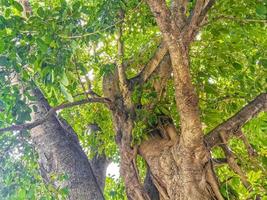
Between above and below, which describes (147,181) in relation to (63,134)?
below

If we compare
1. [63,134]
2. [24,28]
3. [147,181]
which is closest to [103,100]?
[63,134]

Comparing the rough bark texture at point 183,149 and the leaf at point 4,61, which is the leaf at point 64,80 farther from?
the rough bark texture at point 183,149

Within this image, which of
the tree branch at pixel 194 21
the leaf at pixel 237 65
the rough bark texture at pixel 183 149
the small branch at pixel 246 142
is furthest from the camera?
the leaf at pixel 237 65

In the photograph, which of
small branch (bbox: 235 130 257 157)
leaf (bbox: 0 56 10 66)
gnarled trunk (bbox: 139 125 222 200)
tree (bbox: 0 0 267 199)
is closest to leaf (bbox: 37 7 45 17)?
tree (bbox: 0 0 267 199)

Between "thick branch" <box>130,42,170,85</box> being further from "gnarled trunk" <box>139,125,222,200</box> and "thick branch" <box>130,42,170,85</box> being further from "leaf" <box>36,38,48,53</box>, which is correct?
"leaf" <box>36,38,48,53</box>

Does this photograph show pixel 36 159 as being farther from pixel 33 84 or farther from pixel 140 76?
pixel 140 76

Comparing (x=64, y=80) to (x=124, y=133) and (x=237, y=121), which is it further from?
A: (x=237, y=121)

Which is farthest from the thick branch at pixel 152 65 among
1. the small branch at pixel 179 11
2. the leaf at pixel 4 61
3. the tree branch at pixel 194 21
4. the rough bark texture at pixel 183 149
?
the leaf at pixel 4 61

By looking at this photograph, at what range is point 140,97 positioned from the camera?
242 cm

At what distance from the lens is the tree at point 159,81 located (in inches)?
68.6

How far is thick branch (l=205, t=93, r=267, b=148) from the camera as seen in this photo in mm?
2088

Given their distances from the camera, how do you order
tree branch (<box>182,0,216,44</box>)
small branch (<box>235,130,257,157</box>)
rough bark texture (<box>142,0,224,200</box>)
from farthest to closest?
small branch (<box>235,130,257,157</box>) → tree branch (<box>182,0,216,44</box>) → rough bark texture (<box>142,0,224,200</box>)

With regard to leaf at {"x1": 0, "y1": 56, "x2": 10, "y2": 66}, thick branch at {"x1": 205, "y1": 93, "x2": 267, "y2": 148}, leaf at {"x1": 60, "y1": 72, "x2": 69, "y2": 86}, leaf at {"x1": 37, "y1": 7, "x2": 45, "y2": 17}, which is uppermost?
leaf at {"x1": 37, "y1": 7, "x2": 45, "y2": 17}

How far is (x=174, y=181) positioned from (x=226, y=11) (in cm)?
111
